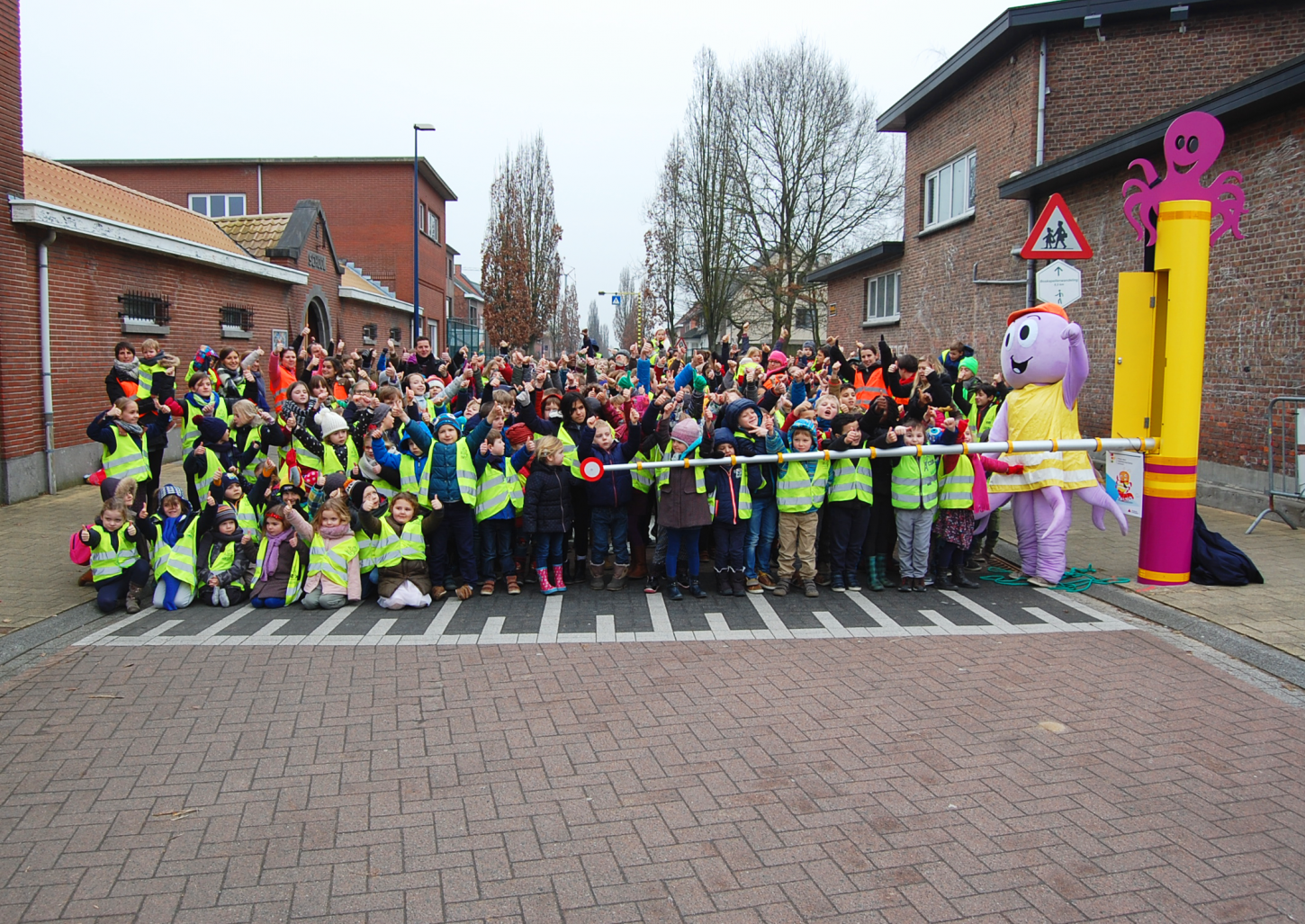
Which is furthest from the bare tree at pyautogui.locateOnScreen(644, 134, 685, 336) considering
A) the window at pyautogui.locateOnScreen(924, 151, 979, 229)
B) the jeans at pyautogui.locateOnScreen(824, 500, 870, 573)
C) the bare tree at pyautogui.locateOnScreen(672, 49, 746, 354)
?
the jeans at pyautogui.locateOnScreen(824, 500, 870, 573)

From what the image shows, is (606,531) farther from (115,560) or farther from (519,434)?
(115,560)

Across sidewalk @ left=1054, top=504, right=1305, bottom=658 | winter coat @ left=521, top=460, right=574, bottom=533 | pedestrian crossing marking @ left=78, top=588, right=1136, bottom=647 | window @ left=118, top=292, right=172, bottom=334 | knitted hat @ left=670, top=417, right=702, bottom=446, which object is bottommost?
pedestrian crossing marking @ left=78, top=588, right=1136, bottom=647

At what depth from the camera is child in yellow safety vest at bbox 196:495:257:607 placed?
24.1 feet

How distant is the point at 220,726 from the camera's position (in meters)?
4.85

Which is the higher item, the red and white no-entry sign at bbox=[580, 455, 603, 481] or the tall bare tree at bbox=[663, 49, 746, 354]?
the tall bare tree at bbox=[663, 49, 746, 354]

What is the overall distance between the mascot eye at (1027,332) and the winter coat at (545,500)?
4.14 meters

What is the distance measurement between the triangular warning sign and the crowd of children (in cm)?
163

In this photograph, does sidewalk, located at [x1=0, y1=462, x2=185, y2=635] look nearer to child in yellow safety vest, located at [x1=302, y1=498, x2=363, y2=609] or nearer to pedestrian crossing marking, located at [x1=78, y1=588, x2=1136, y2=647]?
pedestrian crossing marking, located at [x1=78, y1=588, x2=1136, y2=647]

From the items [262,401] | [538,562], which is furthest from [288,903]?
[262,401]

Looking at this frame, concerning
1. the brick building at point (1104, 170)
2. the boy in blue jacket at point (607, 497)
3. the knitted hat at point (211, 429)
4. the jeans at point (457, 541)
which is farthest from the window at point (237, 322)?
the brick building at point (1104, 170)

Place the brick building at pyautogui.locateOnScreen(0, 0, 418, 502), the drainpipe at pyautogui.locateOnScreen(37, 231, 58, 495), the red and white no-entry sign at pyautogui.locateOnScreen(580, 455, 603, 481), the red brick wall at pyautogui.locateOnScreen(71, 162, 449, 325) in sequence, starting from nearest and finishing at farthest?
the red and white no-entry sign at pyautogui.locateOnScreen(580, 455, 603, 481) → the brick building at pyautogui.locateOnScreen(0, 0, 418, 502) → the drainpipe at pyautogui.locateOnScreen(37, 231, 58, 495) → the red brick wall at pyautogui.locateOnScreen(71, 162, 449, 325)

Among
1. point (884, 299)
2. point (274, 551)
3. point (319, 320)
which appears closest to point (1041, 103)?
point (884, 299)

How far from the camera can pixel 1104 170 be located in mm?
13133

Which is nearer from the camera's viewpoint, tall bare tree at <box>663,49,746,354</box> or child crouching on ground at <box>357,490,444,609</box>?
child crouching on ground at <box>357,490,444,609</box>
